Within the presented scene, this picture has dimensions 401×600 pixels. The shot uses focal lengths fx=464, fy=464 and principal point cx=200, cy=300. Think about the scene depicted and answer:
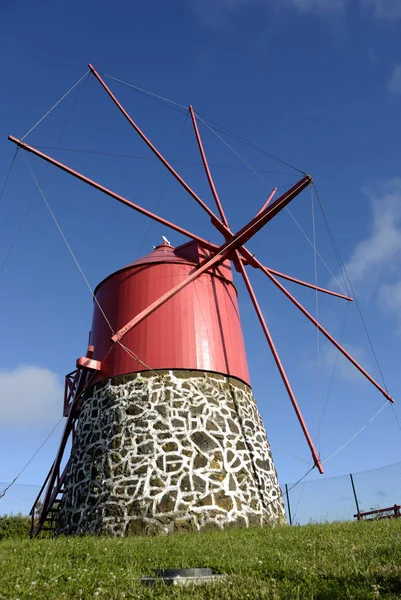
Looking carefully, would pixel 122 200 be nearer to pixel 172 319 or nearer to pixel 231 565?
pixel 172 319

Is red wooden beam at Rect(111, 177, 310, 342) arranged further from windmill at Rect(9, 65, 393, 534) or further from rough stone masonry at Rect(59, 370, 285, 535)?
rough stone masonry at Rect(59, 370, 285, 535)

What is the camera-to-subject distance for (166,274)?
14.1 metres

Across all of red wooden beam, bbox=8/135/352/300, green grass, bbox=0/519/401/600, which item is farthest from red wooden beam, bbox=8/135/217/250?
green grass, bbox=0/519/401/600

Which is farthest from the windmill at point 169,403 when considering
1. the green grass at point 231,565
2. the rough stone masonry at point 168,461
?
the green grass at point 231,565

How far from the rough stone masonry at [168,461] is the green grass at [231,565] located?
1.97m

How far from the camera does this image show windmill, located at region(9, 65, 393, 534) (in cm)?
1061

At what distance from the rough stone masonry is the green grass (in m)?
1.97

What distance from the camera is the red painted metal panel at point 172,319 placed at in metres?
12.8

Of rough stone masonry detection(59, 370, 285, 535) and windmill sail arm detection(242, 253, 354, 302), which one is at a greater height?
windmill sail arm detection(242, 253, 354, 302)

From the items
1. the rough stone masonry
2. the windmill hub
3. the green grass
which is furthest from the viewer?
the windmill hub

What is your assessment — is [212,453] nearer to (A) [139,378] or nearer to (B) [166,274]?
(A) [139,378]

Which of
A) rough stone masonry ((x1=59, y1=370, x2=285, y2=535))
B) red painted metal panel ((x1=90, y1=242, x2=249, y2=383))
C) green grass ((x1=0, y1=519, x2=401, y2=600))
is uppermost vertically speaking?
red painted metal panel ((x1=90, y1=242, x2=249, y2=383))

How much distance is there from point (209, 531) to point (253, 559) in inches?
170

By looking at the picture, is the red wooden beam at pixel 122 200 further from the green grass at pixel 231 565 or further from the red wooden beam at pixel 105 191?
the green grass at pixel 231 565
